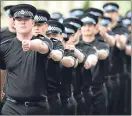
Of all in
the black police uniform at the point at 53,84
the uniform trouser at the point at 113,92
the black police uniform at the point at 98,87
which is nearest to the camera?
the black police uniform at the point at 53,84

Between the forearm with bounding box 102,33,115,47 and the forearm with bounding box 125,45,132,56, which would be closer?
the forearm with bounding box 102,33,115,47

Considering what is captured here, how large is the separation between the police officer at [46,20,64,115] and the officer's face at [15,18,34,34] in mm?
431

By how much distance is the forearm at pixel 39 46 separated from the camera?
6.85m

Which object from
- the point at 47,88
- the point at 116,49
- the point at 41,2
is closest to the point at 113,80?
the point at 116,49

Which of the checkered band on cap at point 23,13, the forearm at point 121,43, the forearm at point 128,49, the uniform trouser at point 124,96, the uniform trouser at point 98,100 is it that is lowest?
the uniform trouser at point 124,96

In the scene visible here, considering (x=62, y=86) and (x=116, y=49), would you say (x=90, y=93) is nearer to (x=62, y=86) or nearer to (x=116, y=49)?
(x=62, y=86)

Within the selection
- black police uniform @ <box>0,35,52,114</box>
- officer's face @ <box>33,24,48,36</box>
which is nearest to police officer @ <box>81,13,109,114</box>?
officer's face @ <box>33,24,48,36</box>

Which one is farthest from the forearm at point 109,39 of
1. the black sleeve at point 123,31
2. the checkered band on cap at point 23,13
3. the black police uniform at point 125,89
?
the checkered band on cap at point 23,13

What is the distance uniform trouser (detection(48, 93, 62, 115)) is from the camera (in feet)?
26.9

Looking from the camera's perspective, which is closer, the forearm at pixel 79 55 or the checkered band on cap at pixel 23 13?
the checkered band on cap at pixel 23 13

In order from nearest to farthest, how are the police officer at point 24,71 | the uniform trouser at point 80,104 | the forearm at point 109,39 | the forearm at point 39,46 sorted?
the forearm at point 39,46
the police officer at point 24,71
the uniform trouser at point 80,104
the forearm at point 109,39

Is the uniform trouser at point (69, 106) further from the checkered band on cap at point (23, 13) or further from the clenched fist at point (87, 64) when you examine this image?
the checkered band on cap at point (23, 13)

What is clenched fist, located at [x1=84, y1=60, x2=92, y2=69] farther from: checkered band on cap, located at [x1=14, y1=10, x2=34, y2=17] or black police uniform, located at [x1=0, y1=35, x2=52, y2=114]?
checkered band on cap, located at [x1=14, y1=10, x2=34, y2=17]

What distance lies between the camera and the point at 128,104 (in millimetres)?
13164
